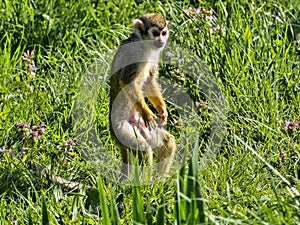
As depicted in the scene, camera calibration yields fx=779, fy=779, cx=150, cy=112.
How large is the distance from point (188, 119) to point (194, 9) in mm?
1111

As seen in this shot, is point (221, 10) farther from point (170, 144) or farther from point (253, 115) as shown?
point (170, 144)

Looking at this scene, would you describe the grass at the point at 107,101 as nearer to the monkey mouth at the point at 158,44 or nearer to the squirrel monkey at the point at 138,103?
the squirrel monkey at the point at 138,103

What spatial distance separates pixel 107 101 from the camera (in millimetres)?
5922

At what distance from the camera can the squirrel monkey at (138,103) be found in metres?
5.16

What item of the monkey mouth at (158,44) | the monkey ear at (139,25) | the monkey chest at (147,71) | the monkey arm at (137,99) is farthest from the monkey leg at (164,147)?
the monkey ear at (139,25)

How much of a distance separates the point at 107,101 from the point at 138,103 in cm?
80

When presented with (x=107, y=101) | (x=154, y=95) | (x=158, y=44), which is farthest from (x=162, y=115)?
(x=107, y=101)

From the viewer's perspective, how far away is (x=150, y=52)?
528cm

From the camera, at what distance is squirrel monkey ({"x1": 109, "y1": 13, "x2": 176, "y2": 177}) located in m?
5.16

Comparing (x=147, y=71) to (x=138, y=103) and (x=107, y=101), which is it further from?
(x=107, y=101)

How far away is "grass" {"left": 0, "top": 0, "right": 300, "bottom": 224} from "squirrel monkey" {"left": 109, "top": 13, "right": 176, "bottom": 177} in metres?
0.21

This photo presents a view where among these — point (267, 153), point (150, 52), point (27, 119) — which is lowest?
point (267, 153)

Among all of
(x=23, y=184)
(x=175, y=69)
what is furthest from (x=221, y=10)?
(x=23, y=184)

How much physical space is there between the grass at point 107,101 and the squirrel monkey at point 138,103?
8.1 inches
